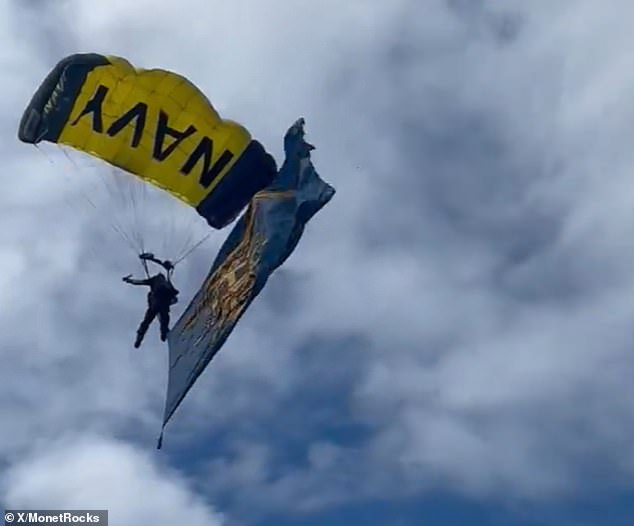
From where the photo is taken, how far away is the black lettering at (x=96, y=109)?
90.6ft

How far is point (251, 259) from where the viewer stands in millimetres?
25125

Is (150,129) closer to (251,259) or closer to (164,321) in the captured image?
(164,321)

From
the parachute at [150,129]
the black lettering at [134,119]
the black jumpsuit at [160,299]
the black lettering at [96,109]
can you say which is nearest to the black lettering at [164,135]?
the parachute at [150,129]

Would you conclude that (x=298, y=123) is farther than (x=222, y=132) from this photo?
No

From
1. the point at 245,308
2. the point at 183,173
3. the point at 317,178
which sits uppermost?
the point at 183,173

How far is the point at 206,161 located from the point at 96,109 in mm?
1990

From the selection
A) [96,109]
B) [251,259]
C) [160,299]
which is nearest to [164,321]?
[160,299]

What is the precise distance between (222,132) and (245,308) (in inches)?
Result: 178

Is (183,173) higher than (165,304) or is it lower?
higher

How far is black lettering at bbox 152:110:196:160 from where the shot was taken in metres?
27.7

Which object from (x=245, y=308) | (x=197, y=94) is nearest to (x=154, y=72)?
(x=197, y=94)

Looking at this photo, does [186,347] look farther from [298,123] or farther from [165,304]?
[298,123]

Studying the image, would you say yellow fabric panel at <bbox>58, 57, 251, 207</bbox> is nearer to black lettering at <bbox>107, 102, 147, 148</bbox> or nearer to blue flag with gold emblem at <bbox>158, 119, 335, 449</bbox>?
black lettering at <bbox>107, 102, 147, 148</bbox>

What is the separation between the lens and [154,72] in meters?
27.8
